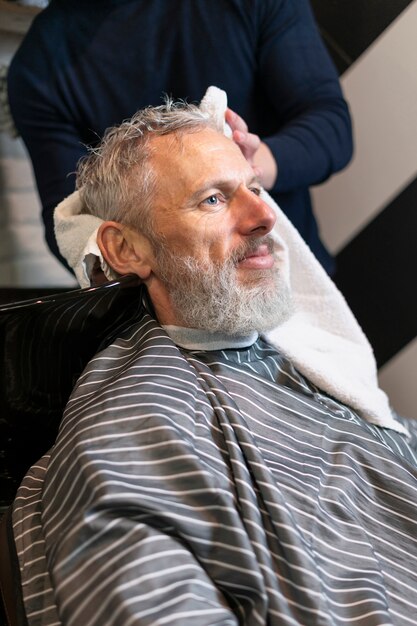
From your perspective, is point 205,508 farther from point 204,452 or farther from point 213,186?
point 213,186

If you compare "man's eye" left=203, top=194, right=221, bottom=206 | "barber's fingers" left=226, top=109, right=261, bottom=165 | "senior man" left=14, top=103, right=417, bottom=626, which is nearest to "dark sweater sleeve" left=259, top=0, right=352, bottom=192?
"barber's fingers" left=226, top=109, right=261, bottom=165

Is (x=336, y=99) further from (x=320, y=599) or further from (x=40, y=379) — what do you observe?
(x=320, y=599)

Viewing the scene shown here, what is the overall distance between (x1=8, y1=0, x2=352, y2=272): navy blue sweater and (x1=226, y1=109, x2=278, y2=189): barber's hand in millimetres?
34

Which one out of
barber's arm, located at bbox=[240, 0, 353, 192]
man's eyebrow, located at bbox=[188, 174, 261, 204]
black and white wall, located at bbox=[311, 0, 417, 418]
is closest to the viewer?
man's eyebrow, located at bbox=[188, 174, 261, 204]

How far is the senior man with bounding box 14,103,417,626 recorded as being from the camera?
915mm

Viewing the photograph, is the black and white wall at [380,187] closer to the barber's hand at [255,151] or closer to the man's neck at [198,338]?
the barber's hand at [255,151]

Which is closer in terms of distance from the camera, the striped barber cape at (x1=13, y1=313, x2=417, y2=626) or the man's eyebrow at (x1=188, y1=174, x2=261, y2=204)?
the striped barber cape at (x1=13, y1=313, x2=417, y2=626)

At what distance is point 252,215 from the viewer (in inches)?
51.3

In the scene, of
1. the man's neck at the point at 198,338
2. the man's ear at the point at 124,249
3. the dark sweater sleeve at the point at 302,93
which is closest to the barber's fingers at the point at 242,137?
the dark sweater sleeve at the point at 302,93

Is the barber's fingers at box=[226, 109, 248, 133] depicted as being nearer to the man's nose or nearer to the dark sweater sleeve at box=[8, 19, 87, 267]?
the man's nose

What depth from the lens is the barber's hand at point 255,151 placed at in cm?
151

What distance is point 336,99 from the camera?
68.2 inches

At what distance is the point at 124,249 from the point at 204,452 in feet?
1.71

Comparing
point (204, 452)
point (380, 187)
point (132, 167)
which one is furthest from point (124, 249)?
point (380, 187)
